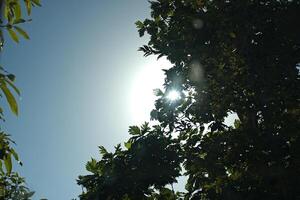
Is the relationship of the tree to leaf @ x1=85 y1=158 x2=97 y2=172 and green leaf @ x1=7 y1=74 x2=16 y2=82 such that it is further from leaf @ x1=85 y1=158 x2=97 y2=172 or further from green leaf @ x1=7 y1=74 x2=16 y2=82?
green leaf @ x1=7 y1=74 x2=16 y2=82

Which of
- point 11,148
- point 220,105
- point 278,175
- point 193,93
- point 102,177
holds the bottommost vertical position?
point 11,148

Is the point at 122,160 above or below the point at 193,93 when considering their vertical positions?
below

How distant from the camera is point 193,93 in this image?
10555 mm

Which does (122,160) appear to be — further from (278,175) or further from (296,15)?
(296,15)

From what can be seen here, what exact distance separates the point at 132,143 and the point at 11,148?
612 centimetres

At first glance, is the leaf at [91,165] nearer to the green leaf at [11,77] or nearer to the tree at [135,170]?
the tree at [135,170]

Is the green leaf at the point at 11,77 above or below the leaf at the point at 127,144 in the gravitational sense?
below

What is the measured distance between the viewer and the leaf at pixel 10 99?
8.66 ft

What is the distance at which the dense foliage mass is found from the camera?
8367 mm

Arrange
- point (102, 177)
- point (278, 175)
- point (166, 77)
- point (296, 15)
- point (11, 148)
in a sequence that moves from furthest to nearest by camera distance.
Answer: point (166, 77), point (296, 15), point (102, 177), point (278, 175), point (11, 148)

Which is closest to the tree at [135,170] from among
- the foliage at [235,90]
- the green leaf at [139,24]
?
the foliage at [235,90]

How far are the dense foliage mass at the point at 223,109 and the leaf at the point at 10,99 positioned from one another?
5975 millimetres

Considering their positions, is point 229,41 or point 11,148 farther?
point 229,41

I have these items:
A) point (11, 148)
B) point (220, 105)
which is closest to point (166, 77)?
point (220, 105)
